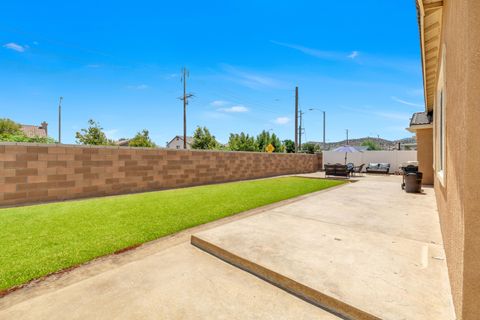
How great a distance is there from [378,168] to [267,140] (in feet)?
75.7

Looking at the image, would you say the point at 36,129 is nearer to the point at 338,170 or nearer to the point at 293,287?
the point at 338,170

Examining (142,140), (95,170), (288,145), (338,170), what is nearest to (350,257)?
(95,170)

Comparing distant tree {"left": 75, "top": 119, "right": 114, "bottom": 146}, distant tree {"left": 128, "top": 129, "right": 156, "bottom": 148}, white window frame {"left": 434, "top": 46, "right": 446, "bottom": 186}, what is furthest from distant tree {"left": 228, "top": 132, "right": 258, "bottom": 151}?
white window frame {"left": 434, "top": 46, "right": 446, "bottom": 186}

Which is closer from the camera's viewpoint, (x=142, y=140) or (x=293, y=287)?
(x=293, y=287)

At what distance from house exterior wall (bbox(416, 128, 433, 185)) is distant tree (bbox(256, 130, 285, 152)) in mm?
29947

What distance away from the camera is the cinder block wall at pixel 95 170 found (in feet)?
21.8

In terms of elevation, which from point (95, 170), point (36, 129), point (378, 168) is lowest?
point (378, 168)

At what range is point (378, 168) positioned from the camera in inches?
790

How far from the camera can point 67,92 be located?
37.2m

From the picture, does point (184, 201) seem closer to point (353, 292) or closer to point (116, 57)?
point (353, 292)

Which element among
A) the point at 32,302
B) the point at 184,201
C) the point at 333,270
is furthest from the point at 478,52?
the point at 184,201

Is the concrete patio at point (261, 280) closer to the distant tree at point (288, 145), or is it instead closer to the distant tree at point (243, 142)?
the distant tree at point (243, 142)

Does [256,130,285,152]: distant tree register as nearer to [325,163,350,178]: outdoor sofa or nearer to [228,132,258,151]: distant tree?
[228,132,258,151]: distant tree

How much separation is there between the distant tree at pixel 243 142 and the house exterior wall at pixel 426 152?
29.6 m
